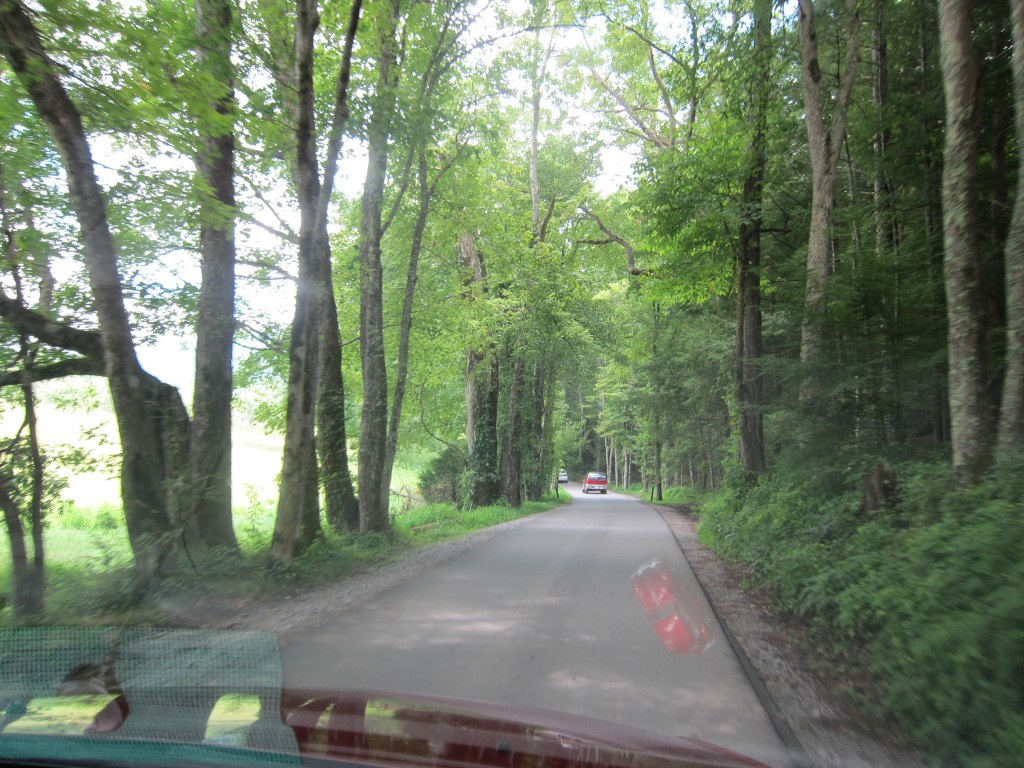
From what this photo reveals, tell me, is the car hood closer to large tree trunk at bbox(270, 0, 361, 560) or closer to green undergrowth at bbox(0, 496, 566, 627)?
green undergrowth at bbox(0, 496, 566, 627)

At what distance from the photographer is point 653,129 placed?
22.4m

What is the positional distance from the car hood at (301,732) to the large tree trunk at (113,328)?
3515mm

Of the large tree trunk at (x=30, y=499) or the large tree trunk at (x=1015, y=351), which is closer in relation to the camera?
the large tree trunk at (x=1015, y=351)

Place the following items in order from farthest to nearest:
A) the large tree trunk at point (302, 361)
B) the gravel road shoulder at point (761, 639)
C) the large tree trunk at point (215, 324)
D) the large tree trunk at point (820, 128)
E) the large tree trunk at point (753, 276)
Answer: the large tree trunk at point (753, 276), the large tree trunk at point (820, 128), the large tree trunk at point (302, 361), the large tree trunk at point (215, 324), the gravel road shoulder at point (761, 639)

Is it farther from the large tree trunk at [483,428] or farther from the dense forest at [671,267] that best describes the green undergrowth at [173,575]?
the large tree trunk at [483,428]

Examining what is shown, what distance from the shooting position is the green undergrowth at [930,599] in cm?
363

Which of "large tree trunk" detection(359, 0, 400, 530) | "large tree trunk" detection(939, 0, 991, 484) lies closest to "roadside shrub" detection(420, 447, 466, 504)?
"large tree trunk" detection(359, 0, 400, 530)

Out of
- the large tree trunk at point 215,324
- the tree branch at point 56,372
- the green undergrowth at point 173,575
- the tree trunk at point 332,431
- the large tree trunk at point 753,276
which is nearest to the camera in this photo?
the green undergrowth at point 173,575

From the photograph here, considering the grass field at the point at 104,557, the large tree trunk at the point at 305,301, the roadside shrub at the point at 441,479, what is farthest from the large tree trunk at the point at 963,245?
the roadside shrub at the point at 441,479

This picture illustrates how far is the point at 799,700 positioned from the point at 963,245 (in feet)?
17.5

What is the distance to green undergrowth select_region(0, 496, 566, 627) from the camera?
21.4ft

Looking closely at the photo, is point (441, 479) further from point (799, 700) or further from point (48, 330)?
point (799, 700)

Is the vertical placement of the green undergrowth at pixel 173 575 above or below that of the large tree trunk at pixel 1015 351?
below

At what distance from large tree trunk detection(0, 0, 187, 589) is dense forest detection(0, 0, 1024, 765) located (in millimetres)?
35
